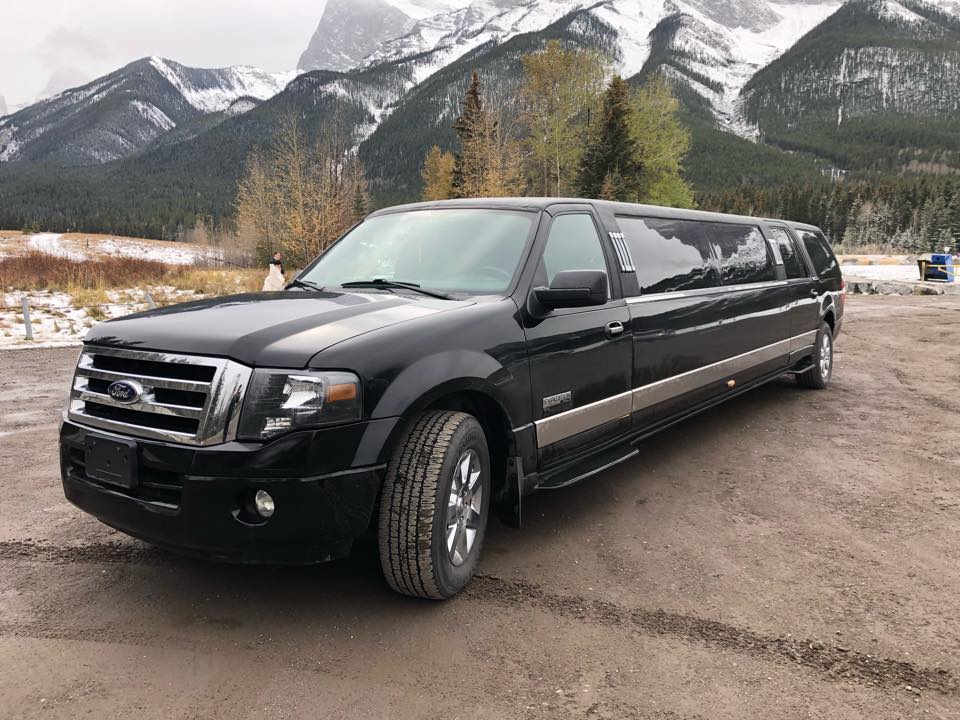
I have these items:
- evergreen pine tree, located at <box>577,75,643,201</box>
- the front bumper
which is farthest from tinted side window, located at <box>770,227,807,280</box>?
evergreen pine tree, located at <box>577,75,643,201</box>

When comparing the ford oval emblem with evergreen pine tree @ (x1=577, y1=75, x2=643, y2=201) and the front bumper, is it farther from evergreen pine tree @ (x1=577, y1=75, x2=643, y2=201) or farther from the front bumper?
evergreen pine tree @ (x1=577, y1=75, x2=643, y2=201)

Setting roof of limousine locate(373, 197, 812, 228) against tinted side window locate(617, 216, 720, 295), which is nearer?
roof of limousine locate(373, 197, 812, 228)

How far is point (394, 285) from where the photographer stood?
369cm

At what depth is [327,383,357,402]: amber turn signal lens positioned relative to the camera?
254 centimetres

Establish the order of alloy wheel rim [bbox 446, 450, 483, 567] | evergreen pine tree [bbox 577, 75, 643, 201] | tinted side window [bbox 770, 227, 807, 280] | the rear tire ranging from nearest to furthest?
alloy wheel rim [bbox 446, 450, 483, 567] < tinted side window [bbox 770, 227, 807, 280] < the rear tire < evergreen pine tree [bbox 577, 75, 643, 201]

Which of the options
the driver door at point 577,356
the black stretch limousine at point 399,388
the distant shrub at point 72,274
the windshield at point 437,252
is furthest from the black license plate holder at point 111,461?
the distant shrub at point 72,274

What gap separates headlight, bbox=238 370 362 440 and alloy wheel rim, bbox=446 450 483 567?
66 centimetres

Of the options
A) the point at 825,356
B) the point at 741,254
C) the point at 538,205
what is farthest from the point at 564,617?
the point at 825,356

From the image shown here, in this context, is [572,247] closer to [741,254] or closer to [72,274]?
[741,254]

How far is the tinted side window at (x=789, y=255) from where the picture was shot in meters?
6.55

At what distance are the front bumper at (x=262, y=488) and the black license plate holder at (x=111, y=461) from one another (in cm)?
3

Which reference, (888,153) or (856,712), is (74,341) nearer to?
(856,712)

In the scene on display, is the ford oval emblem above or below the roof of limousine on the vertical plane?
below

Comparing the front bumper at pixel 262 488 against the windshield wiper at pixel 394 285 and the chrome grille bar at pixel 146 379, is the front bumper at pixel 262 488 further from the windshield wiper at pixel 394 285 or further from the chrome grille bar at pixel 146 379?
the windshield wiper at pixel 394 285
